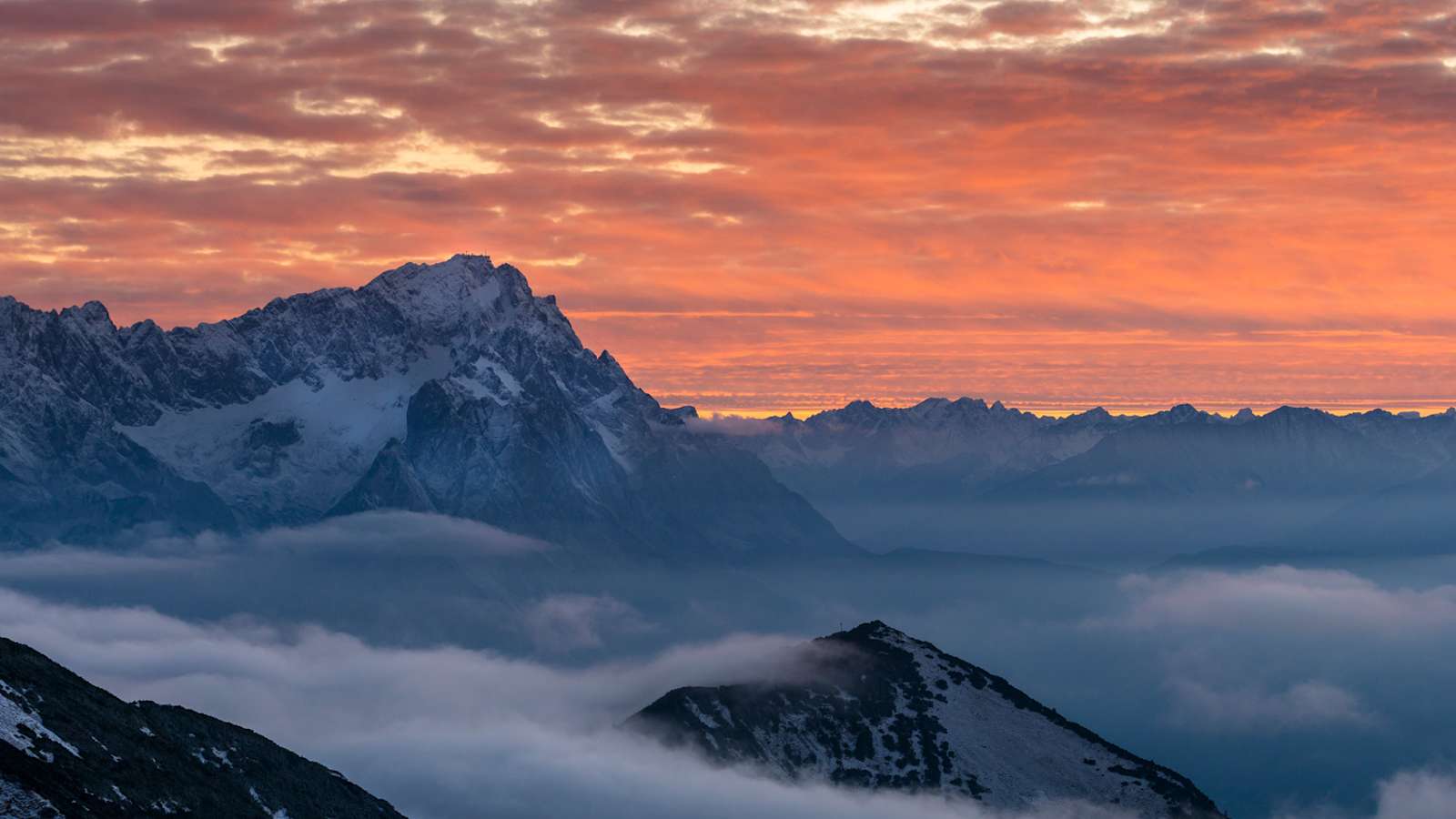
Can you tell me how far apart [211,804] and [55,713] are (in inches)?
702

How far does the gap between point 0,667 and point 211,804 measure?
2471 centimetres

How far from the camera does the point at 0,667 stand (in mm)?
198125

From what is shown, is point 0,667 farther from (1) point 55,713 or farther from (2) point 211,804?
(2) point 211,804

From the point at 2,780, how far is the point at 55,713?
3594 centimetres

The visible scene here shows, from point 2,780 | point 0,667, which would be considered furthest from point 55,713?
point 2,780

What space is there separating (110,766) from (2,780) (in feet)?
102

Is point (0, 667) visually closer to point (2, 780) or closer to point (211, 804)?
point (211, 804)

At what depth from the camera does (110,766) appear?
7456 inches

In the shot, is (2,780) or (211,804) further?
(211,804)

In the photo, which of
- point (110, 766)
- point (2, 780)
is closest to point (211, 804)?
point (110, 766)

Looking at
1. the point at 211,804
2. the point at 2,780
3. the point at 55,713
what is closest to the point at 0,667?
the point at 55,713

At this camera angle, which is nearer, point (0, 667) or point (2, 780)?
point (2, 780)

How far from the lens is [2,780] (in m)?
159

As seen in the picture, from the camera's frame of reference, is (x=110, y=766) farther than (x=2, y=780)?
Yes
